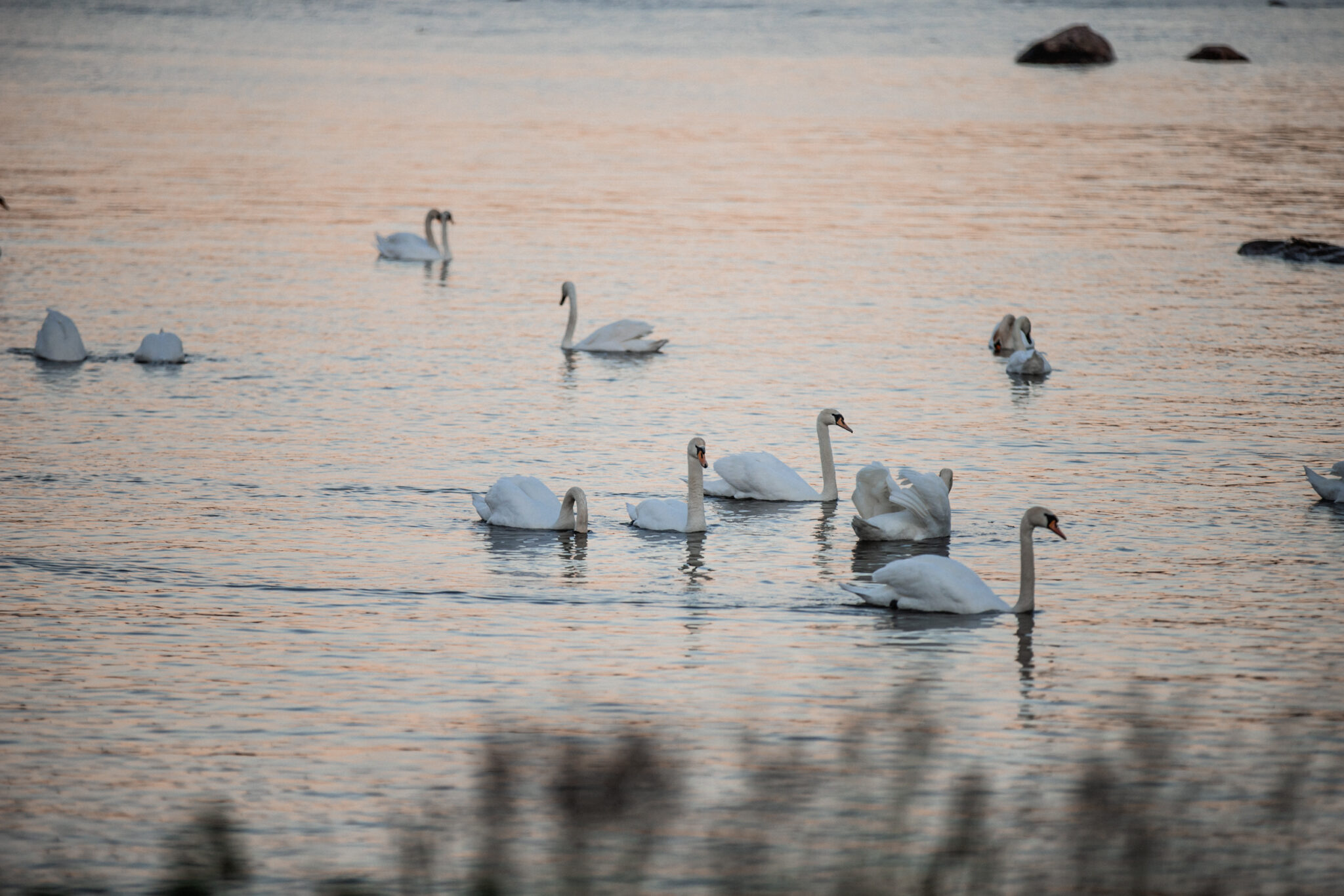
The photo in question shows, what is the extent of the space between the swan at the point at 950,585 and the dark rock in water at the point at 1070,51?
209 feet

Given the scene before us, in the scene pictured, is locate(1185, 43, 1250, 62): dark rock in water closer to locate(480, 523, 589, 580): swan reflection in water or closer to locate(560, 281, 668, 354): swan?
locate(560, 281, 668, 354): swan

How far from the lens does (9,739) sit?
30.0ft

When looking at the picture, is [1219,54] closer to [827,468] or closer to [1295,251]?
[1295,251]

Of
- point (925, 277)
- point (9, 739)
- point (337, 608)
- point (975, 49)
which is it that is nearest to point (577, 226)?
point (925, 277)

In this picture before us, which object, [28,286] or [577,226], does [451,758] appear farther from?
[577,226]

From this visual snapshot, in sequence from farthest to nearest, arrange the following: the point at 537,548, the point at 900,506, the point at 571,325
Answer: the point at 571,325, the point at 900,506, the point at 537,548

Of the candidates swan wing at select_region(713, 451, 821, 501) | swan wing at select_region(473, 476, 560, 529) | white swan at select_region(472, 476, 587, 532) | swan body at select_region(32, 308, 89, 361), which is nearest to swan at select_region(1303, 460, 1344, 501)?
swan wing at select_region(713, 451, 821, 501)

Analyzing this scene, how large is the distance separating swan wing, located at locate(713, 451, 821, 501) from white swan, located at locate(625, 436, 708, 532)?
45.3 inches

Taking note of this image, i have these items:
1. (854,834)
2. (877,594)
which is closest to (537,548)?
(877,594)

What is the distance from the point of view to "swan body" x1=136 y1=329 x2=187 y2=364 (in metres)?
19.2

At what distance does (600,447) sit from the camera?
53.2 ft

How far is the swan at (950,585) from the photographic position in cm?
1124

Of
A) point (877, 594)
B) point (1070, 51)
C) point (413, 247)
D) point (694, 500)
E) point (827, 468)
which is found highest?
point (1070, 51)

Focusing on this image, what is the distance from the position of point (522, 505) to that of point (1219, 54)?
66327 millimetres
